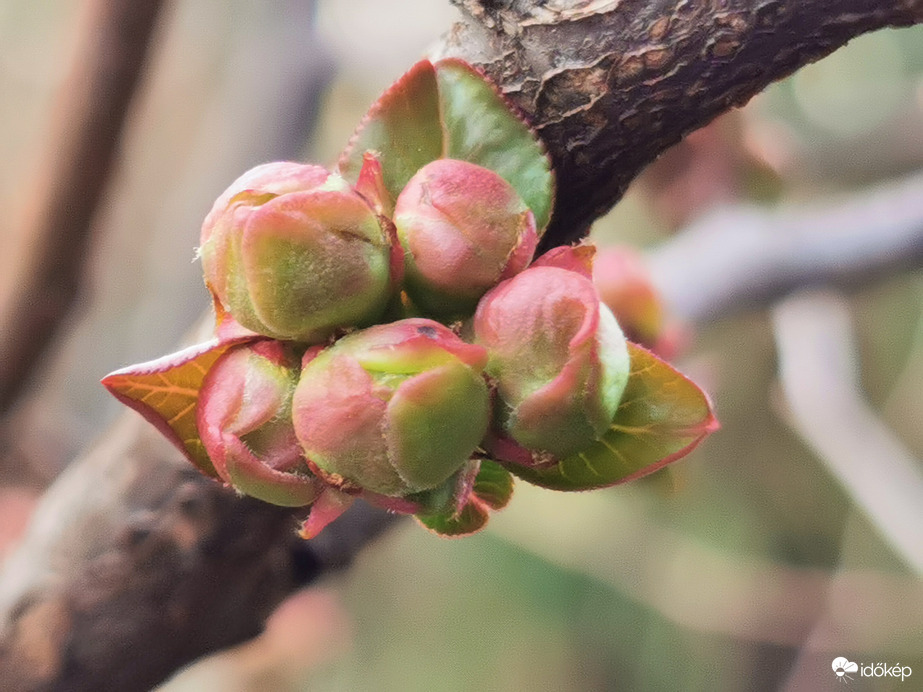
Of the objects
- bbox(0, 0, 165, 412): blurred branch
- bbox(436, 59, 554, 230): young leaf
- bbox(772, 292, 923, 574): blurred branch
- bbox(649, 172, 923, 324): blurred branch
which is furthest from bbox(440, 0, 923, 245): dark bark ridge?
bbox(772, 292, 923, 574): blurred branch

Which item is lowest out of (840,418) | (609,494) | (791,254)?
(609,494)

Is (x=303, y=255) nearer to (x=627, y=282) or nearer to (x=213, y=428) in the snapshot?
(x=213, y=428)

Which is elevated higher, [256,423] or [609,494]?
[256,423]

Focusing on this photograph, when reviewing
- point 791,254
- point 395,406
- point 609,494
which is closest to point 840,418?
point 791,254

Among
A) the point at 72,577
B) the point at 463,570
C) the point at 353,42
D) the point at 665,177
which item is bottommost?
the point at 463,570

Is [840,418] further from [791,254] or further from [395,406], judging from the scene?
[395,406]

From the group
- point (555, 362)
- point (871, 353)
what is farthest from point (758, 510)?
point (555, 362)

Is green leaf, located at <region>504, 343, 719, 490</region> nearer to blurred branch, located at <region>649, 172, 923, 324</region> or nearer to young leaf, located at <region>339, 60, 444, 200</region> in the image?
young leaf, located at <region>339, 60, 444, 200</region>
